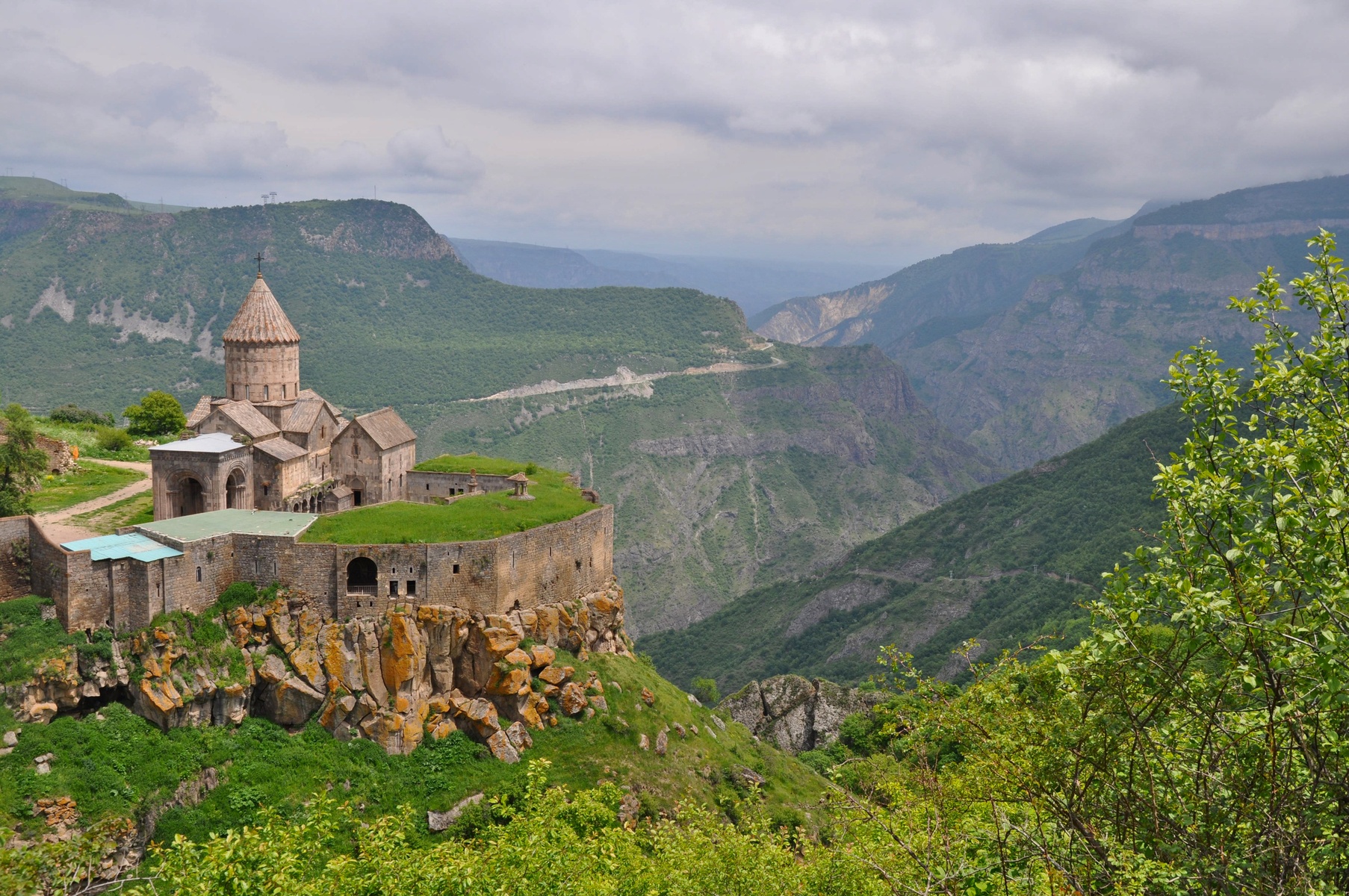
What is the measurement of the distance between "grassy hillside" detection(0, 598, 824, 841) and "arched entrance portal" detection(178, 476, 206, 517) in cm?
815

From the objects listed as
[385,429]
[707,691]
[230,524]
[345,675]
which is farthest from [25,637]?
[707,691]

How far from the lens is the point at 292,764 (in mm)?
31656

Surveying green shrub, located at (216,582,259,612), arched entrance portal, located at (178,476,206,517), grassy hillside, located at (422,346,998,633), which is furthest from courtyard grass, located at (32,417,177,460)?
grassy hillside, located at (422,346,998,633)

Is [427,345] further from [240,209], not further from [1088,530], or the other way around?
[1088,530]

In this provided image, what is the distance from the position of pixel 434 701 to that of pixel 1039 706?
77.0ft

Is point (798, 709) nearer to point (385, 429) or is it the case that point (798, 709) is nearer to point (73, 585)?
point (385, 429)

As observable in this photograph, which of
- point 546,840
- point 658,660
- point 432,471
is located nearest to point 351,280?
point 658,660

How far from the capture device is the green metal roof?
33.8m

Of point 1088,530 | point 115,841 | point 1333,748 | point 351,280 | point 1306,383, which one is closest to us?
point 1333,748

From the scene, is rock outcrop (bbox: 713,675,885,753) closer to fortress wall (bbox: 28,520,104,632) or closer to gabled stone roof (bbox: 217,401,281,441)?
gabled stone roof (bbox: 217,401,281,441)

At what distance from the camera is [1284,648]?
39.2 ft

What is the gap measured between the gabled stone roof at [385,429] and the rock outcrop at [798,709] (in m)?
22.8

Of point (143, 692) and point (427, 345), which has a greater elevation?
point (427, 345)

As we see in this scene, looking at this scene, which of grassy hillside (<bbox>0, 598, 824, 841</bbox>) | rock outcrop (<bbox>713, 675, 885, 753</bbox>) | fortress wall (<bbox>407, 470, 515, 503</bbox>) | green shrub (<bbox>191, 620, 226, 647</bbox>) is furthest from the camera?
rock outcrop (<bbox>713, 675, 885, 753</bbox>)
